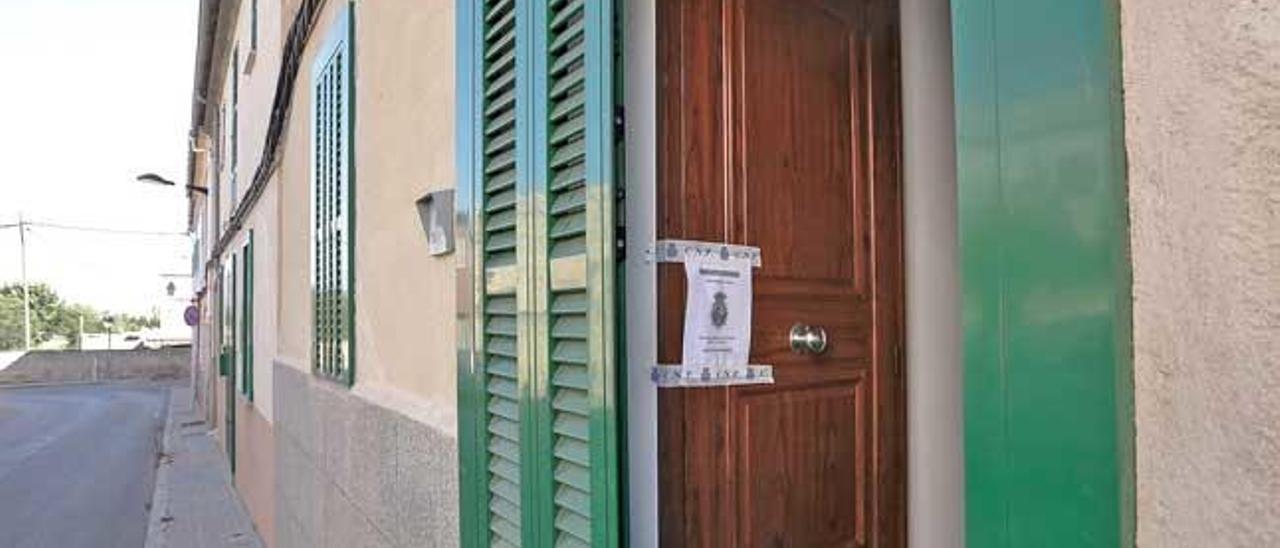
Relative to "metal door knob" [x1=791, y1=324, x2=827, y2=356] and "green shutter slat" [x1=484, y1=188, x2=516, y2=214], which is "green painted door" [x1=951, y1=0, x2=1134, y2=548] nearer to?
"metal door knob" [x1=791, y1=324, x2=827, y2=356]

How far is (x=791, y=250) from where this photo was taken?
6.57ft

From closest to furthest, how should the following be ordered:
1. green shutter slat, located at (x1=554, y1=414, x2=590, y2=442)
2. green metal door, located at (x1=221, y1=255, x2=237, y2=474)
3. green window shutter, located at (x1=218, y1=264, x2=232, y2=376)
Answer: green shutter slat, located at (x1=554, y1=414, x2=590, y2=442), green metal door, located at (x1=221, y1=255, x2=237, y2=474), green window shutter, located at (x1=218, y1=264, x2=232, y2=376)

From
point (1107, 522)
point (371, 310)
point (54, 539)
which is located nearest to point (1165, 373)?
point (1107, 522)

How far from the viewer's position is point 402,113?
3521 mm

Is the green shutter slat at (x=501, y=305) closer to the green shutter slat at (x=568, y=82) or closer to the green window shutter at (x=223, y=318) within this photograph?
the green shutter slat at (x=568, y=82)

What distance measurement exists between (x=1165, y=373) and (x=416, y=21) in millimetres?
2971

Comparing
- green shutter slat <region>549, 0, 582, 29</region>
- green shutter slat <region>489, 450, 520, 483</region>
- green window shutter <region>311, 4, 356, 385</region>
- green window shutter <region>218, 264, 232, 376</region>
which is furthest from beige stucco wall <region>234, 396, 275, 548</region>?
green shutter slat <region>549, 0, 582, 29</region>

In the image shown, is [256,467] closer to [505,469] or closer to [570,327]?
[505,469]

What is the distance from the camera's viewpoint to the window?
9.86 metres

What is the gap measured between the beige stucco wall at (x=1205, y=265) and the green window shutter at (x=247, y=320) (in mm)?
9903

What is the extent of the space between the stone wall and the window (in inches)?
149

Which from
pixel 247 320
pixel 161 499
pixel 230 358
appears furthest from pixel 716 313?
pixel 230 358

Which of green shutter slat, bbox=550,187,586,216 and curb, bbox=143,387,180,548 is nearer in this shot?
green shutter slat, bbox=550,187,586,216

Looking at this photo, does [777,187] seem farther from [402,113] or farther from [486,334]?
[402,113]
